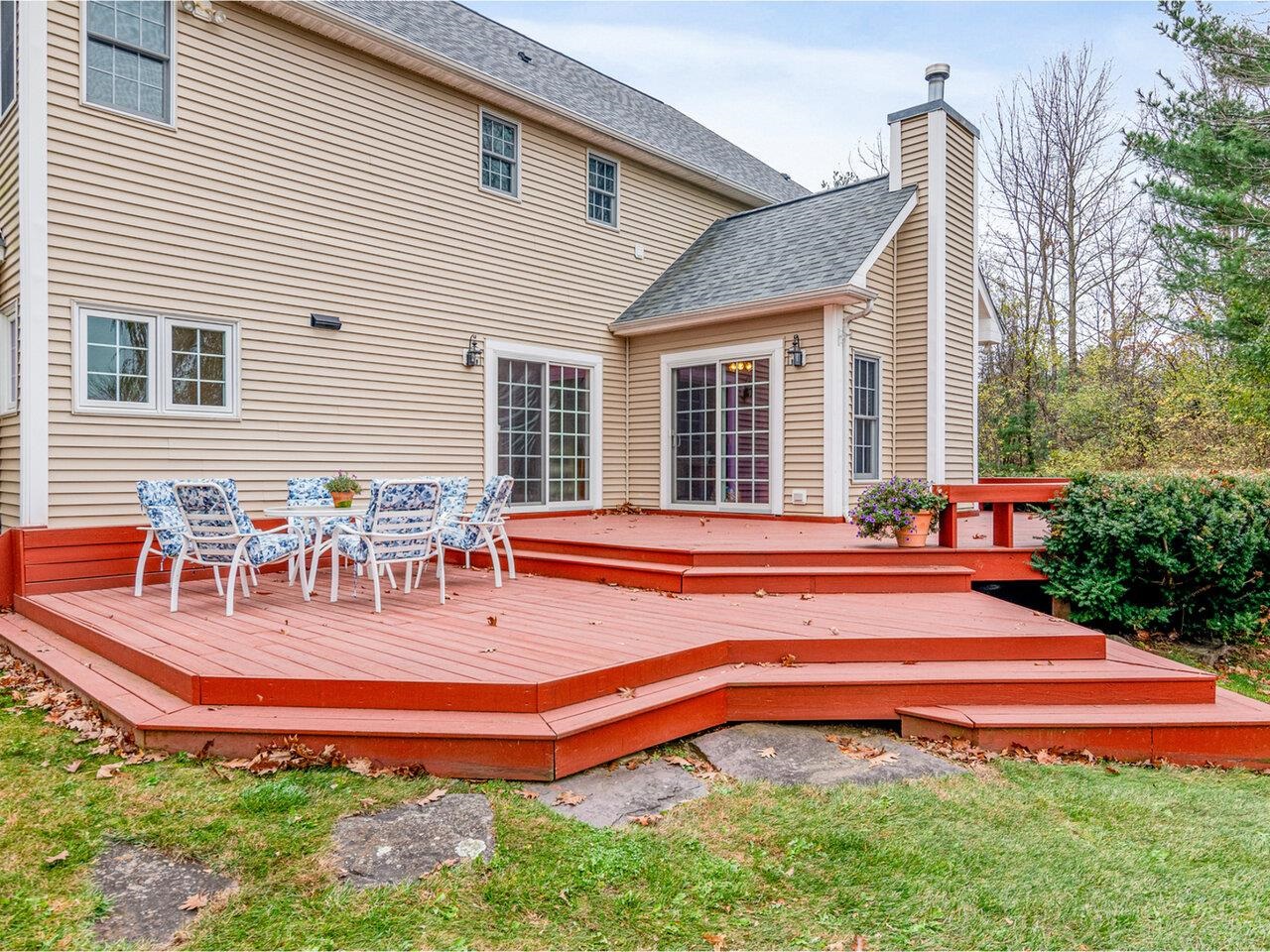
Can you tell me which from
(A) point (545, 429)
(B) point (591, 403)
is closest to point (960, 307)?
(B) point (591, 403)

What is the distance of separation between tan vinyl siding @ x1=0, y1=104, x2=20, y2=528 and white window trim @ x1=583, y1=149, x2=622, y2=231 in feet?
19.5

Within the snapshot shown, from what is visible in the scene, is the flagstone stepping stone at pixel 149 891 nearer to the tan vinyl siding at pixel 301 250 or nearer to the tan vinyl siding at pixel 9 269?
the tan vinyl siding at pixel 301 250

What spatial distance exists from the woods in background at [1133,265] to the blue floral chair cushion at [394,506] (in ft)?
34.5

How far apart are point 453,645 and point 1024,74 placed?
19.2 meters

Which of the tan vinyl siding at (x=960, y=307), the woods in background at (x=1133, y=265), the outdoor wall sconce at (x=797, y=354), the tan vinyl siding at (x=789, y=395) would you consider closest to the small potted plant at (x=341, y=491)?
the tan vinyl siding at (x=789, y=395)

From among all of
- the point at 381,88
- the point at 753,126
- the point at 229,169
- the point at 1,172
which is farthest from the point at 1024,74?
the point at 1,172

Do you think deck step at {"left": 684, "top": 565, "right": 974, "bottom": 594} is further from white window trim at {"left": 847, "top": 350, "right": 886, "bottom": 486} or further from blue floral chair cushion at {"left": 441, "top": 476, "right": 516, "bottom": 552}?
white window trim at {"left": 847, "top": 350, "right": 886, "bottom": 486}

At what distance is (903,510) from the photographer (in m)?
6.25

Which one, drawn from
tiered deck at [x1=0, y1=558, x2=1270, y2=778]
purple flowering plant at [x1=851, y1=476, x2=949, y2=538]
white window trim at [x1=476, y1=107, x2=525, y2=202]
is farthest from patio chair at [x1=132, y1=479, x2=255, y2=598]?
white window trim at [x1=476, y1=107, x2=525, y2=202]

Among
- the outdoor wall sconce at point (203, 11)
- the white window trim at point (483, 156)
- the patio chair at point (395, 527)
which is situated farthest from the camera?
the white window trim at point (483, 156)

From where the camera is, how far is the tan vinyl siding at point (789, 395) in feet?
28.1

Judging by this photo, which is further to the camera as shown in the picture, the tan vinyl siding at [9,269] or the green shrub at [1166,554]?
the tan vinyl siding at [9,269]

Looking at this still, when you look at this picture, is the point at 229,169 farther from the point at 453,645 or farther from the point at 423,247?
the point at 453,645

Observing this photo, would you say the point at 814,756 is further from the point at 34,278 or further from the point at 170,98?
the point at 170,98
